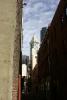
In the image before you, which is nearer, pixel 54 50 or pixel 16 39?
pixel 16 39

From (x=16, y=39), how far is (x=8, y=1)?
2226mm

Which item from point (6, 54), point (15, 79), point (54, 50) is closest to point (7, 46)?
point (6, 54)

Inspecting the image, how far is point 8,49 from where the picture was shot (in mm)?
23594

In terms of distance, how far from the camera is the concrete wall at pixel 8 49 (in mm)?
22750

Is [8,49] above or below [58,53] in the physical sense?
below

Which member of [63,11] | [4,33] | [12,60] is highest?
[63,11]

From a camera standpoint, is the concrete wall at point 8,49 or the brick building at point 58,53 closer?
the concrete wall at point 8,49

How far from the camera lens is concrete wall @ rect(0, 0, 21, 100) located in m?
22.8

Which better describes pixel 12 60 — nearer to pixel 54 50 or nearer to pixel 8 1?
pixel 8 1

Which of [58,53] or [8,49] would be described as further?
[58,53]

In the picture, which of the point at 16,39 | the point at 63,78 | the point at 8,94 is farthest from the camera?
the point at 63,78

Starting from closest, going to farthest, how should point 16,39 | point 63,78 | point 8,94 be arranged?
point 8,94 → point 16,39 → point 63,78

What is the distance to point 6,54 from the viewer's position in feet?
77.0

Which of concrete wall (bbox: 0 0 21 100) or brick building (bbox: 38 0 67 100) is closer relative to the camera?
concrete wall (bbox: 0 0 21 100)
